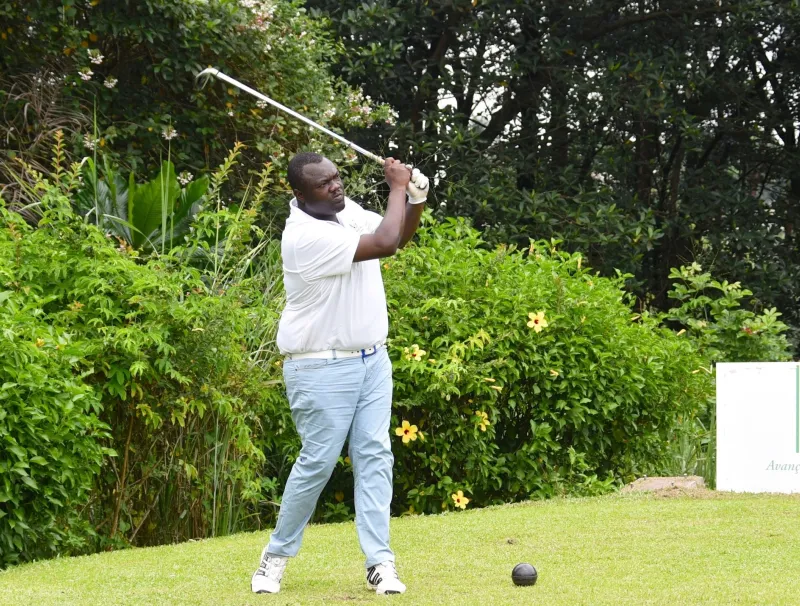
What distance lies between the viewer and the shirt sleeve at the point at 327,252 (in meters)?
4.66

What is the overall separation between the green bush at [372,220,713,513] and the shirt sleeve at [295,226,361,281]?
301 centimetres

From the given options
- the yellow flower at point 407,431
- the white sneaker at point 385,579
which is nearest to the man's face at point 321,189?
the white sneaker at point 385,579

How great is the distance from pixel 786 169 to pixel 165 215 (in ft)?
32.3

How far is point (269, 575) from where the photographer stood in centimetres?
494

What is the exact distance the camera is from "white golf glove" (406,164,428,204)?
15.9 feet

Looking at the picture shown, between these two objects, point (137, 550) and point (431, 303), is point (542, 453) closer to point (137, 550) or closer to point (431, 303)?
point (431, 303)

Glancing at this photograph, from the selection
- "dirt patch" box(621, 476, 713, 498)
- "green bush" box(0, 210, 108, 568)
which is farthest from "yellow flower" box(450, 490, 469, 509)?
"green bush" box(0, 210, 108, 568)

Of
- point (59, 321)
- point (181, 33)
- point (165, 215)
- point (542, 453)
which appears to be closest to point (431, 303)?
point (542, 453)

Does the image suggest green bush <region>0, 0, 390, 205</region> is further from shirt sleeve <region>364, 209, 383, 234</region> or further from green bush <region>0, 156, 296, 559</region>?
shirt sleeve <region>364, 209, 383, 234</region>

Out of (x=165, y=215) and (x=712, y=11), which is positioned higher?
(x=712, y=11)

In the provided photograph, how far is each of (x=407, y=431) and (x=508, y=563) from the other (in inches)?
94.3

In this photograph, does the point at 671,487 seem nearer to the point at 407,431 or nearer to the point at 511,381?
the point at 511,381

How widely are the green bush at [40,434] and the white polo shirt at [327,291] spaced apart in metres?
1.68

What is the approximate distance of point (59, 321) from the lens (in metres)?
6.68
